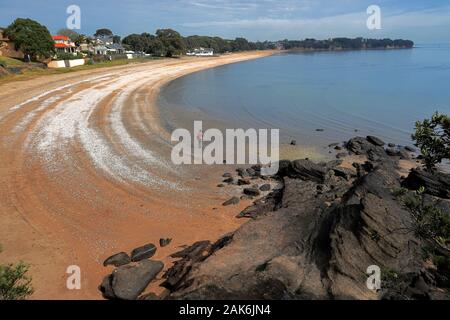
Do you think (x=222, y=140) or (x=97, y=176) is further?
(x=222, y=140)

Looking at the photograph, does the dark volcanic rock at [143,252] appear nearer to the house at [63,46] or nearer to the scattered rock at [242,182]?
the scattered rock at [242,182]

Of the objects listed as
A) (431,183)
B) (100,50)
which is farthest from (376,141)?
(100,50)

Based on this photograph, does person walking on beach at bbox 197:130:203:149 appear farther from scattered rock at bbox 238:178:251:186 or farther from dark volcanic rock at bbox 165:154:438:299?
dark volcanic rock at bbox 165:154:438:299

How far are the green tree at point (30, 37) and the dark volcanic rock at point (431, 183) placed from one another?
7223 centimetres

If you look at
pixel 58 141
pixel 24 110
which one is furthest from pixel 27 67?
pixel 58 141

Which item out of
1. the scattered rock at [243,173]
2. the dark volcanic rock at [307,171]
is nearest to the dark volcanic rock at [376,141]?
the dark volcanic rock at [307,171]

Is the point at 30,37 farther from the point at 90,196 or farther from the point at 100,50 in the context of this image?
the point at 90,196

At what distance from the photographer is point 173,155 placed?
23.6 meters

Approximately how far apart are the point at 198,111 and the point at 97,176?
2273cm

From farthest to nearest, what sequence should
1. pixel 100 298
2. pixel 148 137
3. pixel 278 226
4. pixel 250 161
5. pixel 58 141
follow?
1. pixel 148 137
2. pixel 58 141
3. pixel 250 161
4. pixel 278 226
5. pixel 100 298

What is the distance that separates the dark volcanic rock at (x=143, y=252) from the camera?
12.6 metres

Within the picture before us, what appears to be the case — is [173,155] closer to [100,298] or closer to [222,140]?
[222,140]

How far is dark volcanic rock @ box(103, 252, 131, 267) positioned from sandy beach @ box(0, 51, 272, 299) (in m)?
0.28

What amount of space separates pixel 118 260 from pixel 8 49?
79058 mm
